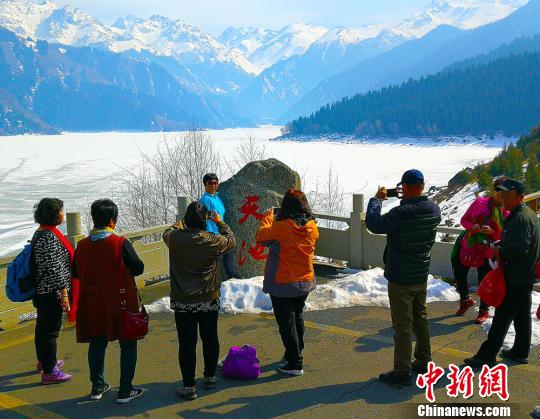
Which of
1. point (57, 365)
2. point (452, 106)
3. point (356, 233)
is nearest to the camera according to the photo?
point (57, 365)

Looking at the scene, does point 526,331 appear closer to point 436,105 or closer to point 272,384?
point 272,384

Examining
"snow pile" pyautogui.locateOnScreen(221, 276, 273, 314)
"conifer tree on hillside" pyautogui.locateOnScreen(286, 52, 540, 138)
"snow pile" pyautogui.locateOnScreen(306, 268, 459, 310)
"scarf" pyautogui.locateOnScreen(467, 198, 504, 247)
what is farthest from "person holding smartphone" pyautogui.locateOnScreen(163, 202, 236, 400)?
"conifer tree on hillside" pyautogui.locateOnScreen(286, 52, 540, 138)

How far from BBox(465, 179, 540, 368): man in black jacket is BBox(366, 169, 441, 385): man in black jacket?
67 centimetres

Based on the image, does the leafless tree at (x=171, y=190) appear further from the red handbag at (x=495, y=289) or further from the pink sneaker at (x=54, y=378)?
the red handbag at (x=495, y=289)

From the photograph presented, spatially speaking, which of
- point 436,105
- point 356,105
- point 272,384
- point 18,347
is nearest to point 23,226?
point 18,347

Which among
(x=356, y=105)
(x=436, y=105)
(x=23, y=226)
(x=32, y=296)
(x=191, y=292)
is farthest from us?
(x=356, y=105)

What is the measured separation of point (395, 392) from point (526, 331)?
1363 millimetres

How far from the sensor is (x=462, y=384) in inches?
190

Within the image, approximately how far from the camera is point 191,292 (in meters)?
4.69

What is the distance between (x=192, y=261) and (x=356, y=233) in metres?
5.18

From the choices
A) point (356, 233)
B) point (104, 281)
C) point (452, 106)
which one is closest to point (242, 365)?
point (104, 281)

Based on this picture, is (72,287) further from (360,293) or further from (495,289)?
(360,293)

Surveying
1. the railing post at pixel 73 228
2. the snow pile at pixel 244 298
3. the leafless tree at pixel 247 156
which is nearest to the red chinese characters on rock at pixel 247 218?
the snow pile at pixel 244 298

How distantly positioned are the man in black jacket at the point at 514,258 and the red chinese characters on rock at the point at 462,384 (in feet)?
1.27
